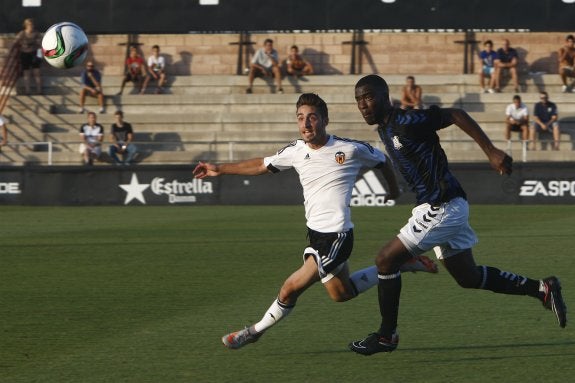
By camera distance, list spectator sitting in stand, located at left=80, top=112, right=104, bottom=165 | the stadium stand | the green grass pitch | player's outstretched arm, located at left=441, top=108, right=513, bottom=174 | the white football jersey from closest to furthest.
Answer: player's outstretched arm, located at left=441, top=108, right=513, bottom=174 → the green grass pitch → the white football jersey → spectator sitting in stand, located at left=80, top=112, right=104, bottom=165 → the stadium stand

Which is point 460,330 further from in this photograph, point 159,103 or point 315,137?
point 159,103

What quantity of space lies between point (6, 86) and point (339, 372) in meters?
22.7

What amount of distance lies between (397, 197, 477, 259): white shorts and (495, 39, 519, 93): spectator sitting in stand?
20.6 m

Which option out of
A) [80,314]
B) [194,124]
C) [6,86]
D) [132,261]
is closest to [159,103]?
[194,124]

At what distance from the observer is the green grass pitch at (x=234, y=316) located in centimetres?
759

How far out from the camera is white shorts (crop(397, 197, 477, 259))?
25.5 feet

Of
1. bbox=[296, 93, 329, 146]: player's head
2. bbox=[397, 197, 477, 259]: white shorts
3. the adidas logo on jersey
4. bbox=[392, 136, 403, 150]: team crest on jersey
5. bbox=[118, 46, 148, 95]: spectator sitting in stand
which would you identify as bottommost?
the adidas logo on jersey

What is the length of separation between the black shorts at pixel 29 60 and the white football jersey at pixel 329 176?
21.3 meters

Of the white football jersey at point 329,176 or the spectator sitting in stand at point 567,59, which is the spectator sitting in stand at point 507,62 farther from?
the white football jersey at point 329,176

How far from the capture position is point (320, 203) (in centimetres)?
803

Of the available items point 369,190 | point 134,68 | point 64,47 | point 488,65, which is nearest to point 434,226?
point 64,47

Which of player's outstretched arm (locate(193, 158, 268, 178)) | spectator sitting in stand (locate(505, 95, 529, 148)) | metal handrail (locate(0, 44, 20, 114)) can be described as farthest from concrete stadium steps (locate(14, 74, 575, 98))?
player's outstretched arm (locate(193, 158, 268, 178))

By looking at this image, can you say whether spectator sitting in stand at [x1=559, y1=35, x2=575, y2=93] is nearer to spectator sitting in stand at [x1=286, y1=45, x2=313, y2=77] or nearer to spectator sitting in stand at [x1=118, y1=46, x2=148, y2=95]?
spectator sitting in stand at [x1=286, y1=45, x2=313, y2=77]

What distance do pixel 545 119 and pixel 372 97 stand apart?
1904 cm
